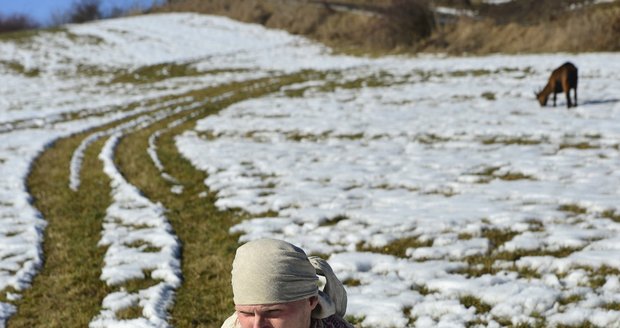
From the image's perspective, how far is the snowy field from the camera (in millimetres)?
5668

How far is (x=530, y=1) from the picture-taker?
39.5 metres

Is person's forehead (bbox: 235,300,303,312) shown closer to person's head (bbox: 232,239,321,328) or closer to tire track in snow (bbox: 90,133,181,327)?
person's head (bbox: 232,239,321,328)

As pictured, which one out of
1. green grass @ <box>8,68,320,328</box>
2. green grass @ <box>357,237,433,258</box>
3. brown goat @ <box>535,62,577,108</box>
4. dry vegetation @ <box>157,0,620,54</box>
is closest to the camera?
green grass @ <box>8,68,320,328</box>

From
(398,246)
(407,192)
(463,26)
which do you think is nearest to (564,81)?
(407,192)

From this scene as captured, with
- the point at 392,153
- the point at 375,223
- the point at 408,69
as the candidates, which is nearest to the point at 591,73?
the point at 408,69

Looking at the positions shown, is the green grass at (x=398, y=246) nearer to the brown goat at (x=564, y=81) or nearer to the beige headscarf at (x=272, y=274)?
the beige headscarf at (x=272, y=274)

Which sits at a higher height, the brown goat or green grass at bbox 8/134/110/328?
the brown goat

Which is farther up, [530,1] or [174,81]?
[530,1]

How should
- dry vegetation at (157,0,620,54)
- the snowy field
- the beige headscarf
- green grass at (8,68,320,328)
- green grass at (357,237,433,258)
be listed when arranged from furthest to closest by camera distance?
dry vegetation at (157,0,620,54)
green grass at (357,237,433,258)
green grass at (8,68,320,328)
the snowy field
the beige headscarf

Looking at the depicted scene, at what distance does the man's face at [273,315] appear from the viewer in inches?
98.1

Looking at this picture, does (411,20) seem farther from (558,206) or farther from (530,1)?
(558,206)

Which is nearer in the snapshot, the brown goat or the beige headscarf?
the beige headscarf

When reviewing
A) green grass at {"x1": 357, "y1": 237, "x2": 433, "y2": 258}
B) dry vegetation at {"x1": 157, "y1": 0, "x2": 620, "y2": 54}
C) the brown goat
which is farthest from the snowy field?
dry vegetation at {"x1": 157, "y1": 0, "x2": 620, "y2": 54}

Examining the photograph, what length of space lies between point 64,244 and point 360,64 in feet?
88.0
